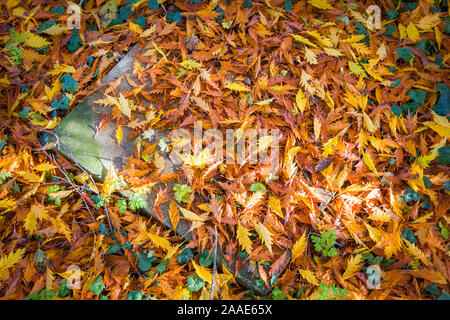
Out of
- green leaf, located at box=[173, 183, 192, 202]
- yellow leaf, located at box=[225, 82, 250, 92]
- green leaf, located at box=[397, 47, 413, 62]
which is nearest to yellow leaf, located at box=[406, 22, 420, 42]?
green leaf, located at box=[397, 47, 413, 62]

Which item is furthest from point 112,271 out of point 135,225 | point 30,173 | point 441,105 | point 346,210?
point 441,105

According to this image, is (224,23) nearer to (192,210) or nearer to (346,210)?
(192,210)

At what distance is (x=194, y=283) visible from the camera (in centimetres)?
182

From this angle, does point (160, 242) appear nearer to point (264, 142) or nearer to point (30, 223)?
point (30, 223)

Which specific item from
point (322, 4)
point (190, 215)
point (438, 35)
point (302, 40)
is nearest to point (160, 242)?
point (190, 215)

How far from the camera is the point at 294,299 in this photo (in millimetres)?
1815

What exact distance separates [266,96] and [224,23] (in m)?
0.78

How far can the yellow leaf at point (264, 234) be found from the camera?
1.87 metres

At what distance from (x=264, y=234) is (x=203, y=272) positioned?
19.1 inches

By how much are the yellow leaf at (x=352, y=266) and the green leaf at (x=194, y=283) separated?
97 cm

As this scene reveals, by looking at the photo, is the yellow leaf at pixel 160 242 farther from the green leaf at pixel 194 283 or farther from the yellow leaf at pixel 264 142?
the yellow leaf at pixel 264 142

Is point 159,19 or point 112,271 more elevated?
point 159,19
